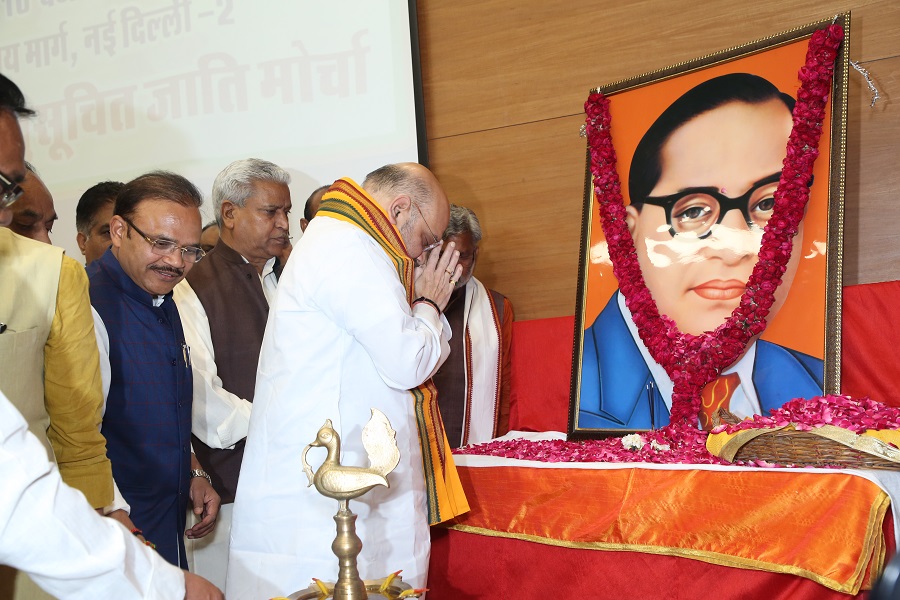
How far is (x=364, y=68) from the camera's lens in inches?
175

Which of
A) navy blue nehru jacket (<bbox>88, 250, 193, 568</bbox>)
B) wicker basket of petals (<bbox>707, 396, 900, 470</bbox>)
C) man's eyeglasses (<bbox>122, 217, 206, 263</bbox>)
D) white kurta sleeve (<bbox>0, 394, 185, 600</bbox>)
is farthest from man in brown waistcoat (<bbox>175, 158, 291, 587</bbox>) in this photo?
white kurta sleeve (<bbox>0, 394, 185, 600</bbox>)

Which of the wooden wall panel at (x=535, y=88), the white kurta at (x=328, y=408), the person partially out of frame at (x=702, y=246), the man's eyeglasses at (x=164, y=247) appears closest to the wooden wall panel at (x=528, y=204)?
the wooden wall panel at (x=535, y=88)

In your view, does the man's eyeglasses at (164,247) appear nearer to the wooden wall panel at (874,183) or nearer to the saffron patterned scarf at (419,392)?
the saffron patterned scarf at (419,392)

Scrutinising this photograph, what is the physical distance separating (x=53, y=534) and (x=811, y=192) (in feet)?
8.98

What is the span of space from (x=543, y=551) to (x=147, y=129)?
3548 mm

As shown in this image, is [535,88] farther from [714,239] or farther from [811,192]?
[811,192]

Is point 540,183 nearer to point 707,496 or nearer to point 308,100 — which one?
point 308,100

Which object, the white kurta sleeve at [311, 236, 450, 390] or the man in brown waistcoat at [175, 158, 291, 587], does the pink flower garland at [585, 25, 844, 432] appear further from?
the man in brown waistcoat at [175, 158, 291, 587]

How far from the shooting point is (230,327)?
3312 millimetres

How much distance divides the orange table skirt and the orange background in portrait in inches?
30.1

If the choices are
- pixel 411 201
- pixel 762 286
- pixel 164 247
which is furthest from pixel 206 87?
pixel 762 286

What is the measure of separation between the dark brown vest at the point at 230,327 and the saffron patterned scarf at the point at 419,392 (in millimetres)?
983

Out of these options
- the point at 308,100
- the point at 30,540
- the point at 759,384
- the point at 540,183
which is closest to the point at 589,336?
the point at 759,384

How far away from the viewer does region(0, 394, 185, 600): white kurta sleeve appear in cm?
101
